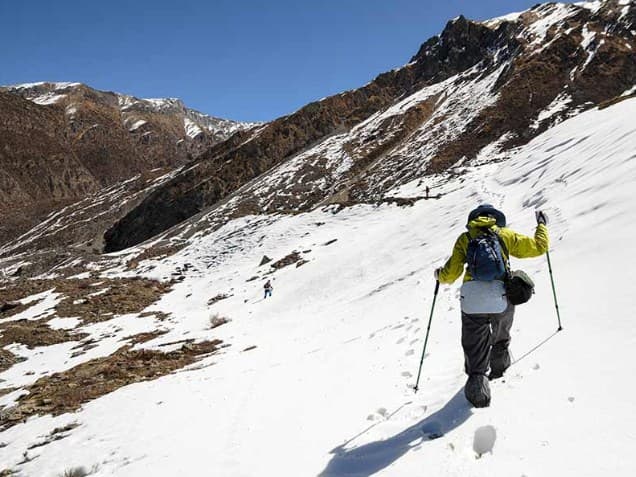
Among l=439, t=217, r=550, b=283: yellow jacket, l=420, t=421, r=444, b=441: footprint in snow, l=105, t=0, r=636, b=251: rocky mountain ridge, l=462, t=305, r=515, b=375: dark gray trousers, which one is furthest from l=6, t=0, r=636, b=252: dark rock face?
l=420, t=421, r=444, b=441: footprint in snow

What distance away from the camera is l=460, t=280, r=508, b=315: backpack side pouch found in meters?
5.04

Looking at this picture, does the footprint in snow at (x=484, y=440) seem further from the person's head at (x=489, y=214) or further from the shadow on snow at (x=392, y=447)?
the person's head at (x=489, y=214)

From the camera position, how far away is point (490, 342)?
5176 millimetres

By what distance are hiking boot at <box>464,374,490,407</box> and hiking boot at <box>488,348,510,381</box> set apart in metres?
0.71

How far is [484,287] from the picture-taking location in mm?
5090

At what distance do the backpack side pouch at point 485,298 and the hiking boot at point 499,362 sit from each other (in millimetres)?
900

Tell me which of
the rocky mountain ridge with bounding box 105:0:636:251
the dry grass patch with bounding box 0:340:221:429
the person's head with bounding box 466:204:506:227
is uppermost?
the rocky mountain ridge with bounding box 105:0:636:251

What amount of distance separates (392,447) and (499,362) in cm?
189

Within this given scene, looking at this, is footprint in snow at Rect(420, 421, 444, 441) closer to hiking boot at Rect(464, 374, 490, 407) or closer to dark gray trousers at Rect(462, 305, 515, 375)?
hiking boot at Rect(464, 374, 490, 407)

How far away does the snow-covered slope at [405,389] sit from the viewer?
4.27m

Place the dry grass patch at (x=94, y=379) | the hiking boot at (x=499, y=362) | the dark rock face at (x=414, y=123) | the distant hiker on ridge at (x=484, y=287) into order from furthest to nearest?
the dark rock face at (x=414, y=123) → the dry grass patch at (x=94, y=379) → the hiking boot at (x=499, y=362) → the distant hiker on ridge at (x=484, y=287)

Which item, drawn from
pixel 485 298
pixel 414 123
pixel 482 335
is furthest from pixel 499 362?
pixel 414 123

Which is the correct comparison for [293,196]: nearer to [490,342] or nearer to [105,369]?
[105,369]

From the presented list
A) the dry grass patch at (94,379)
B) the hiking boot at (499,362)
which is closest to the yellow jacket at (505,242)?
the hiking boot at (499,362)
